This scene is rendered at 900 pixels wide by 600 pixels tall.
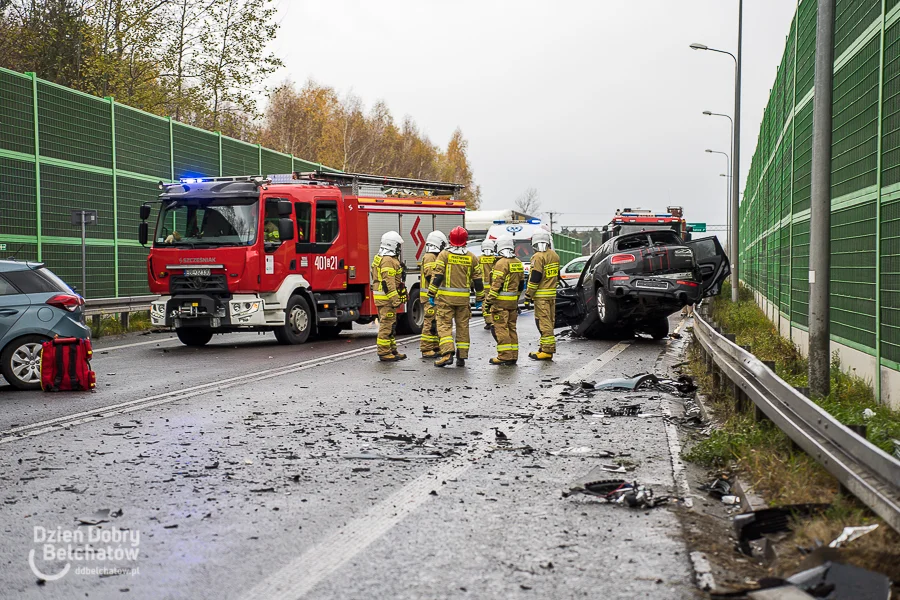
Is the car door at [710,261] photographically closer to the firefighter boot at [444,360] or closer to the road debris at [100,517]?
the firefighter boot at [444,360]

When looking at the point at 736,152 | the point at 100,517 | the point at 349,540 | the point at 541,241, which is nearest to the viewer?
the point at 349,540

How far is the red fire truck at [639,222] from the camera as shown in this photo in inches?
1241

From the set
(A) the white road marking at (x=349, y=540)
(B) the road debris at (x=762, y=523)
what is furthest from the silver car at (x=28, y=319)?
(B) the road debris at (x=762, y=523)

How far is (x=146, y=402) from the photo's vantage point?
10719 millimetres

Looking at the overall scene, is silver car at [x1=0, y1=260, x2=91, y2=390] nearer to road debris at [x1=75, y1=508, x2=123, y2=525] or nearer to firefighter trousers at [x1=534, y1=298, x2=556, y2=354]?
road debris at [x1=75, y1=508, x2=123, y2=525]

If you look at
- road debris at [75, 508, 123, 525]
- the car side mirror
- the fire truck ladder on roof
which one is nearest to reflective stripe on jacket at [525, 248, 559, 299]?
the car side mirror

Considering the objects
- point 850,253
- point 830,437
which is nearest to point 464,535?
point 830,437

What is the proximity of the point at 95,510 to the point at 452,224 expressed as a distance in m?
17.3

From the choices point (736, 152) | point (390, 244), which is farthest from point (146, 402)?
point (736, 152)

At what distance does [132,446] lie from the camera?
8156mm

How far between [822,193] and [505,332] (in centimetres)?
706

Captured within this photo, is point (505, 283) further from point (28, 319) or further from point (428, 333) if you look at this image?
point (28, 319)

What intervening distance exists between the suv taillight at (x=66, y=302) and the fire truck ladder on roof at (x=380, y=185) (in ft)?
23.4

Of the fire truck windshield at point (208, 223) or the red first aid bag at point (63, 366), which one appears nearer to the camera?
the red first aid bag at point (63, 366)
